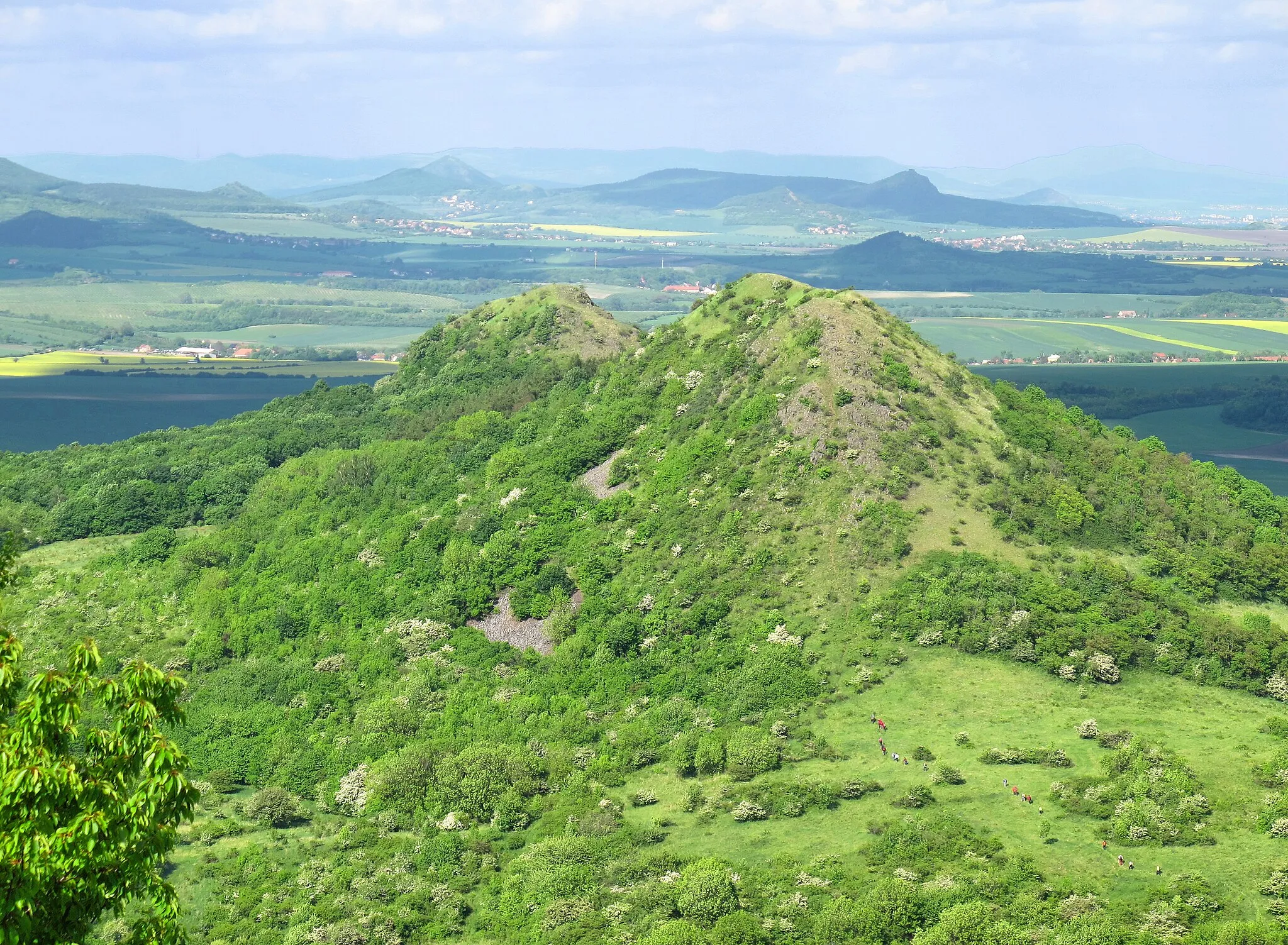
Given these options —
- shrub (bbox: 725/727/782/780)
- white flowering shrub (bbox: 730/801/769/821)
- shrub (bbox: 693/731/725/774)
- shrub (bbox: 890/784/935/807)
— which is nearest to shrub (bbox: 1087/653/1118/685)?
shrub (bbox: 890/784/935/807)

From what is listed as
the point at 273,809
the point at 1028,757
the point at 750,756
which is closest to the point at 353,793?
the point at 273,809

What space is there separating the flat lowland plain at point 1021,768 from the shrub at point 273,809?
22570mm

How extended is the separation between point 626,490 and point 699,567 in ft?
59.5

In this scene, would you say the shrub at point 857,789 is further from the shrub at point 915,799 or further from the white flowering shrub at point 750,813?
the white flowering shrub at point 750,813

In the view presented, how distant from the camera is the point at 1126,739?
88.5 meters

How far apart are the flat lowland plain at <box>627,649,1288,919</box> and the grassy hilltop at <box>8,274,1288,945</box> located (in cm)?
30

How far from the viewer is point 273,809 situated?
92125 mm

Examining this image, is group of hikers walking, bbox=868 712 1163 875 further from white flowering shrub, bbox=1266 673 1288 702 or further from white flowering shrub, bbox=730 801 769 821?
white flowering shrub, bbox=1266 673 1288 702

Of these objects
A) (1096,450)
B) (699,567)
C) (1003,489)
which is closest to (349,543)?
(699,567)

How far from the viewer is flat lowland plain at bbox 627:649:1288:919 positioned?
73.8m

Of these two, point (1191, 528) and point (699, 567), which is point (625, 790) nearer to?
point (699, 567)

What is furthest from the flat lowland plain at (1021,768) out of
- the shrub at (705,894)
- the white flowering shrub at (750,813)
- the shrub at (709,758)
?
the shrub at (705,894)

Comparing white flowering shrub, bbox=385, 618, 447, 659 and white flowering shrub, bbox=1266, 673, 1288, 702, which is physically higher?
white flowering shrub, bbox=1266, 673, 1288, 702

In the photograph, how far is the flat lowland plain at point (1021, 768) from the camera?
73.8 m
